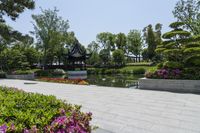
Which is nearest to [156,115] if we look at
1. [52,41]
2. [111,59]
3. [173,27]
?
[173,27]

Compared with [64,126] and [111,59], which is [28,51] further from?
[64,126]

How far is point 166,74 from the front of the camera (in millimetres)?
9453

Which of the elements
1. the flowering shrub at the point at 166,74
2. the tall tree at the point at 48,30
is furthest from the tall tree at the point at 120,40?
the flowering shrub at the point at 166,74

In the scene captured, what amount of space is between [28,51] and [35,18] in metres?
5.32

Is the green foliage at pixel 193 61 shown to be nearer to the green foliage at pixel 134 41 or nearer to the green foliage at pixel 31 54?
the green foliage at pixel 31 54

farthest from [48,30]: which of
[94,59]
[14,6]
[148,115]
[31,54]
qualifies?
[148,115]

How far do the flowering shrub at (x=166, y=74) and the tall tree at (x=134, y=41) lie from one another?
33.0 m

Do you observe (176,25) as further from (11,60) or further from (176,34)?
(11,60)

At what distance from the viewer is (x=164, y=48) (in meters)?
10.5

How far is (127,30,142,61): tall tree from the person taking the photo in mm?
42344

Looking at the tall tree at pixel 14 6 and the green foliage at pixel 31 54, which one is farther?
the green foliage at pixel 31 54

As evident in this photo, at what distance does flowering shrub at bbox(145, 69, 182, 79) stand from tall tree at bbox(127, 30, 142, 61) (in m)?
33.0

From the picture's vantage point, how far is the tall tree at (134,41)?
4234 cm

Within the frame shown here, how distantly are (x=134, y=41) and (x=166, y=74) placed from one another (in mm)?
33330
